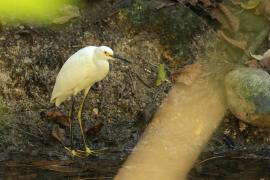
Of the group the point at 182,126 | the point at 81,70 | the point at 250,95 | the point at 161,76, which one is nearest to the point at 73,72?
the point at 81,70

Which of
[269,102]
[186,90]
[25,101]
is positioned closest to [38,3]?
[25,101]

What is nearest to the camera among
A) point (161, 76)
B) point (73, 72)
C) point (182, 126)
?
point (73, 72)

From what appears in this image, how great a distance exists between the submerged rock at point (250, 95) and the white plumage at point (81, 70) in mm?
1523

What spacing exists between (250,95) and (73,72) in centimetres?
197

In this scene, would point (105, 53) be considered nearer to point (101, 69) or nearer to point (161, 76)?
point (101, 69)

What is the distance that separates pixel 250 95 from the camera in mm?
8219

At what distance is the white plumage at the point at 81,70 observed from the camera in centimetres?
795

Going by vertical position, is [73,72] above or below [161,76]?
above

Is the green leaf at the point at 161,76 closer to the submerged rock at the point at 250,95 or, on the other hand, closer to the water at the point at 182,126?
the water at the point at 182,126

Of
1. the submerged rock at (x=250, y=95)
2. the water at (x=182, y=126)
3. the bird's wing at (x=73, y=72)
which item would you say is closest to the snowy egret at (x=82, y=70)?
the bird's wing at (x=73, y=72)

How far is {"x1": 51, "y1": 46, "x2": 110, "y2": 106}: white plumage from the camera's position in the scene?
795cm

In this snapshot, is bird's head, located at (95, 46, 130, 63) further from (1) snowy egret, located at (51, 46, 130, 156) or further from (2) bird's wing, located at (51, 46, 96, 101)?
(2) bird's wing, located at (51, 46, 96, 101)

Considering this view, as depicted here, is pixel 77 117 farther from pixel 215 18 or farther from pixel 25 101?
pixel 215 18

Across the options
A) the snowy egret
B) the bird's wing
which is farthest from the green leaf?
the bird's wing
